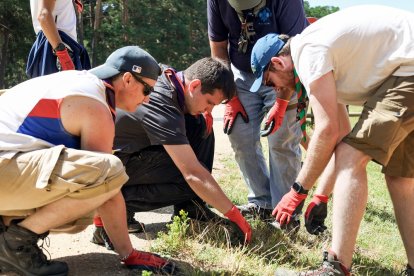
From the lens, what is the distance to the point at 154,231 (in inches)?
148

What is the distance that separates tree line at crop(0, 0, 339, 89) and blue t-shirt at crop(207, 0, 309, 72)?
22.9 m

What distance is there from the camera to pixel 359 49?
2.86 metres

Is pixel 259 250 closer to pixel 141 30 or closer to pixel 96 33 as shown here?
pixel 96 33

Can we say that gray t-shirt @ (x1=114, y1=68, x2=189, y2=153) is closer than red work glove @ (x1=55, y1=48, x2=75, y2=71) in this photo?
Yes

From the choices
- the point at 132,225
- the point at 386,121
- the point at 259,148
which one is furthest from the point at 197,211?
the point at 386,121

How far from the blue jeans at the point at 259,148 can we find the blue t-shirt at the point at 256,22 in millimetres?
178

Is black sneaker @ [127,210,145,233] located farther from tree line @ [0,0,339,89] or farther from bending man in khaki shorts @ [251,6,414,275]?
tree line @ [0,0,339,89]

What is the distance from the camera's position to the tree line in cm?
3011

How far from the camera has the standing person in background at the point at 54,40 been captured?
12.5ft

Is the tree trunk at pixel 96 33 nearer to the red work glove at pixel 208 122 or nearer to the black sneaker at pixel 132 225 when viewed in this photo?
the red work glove at pixel 208 122

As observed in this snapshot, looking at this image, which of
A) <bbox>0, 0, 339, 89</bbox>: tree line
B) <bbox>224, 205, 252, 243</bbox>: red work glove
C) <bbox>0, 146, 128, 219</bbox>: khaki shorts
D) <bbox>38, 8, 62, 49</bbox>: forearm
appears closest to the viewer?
<bbox>0, 146, 128, 219</bbox>: khaki shorts

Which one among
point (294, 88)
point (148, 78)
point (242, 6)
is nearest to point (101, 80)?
point (148, 78)

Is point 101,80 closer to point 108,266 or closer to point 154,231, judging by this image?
point 108,266

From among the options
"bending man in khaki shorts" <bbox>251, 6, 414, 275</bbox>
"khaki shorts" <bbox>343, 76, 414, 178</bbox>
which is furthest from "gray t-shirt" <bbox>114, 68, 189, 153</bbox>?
"khaki shorts" <bbox>343, 76, 414, 178</bbox>
